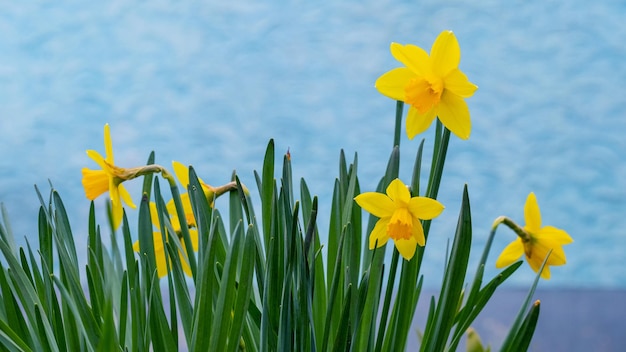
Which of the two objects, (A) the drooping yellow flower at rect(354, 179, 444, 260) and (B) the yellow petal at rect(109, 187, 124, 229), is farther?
(B) the yellow petal at rect(109, 187, 124, 229)

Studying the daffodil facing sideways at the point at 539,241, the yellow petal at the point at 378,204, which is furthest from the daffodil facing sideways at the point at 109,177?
the daffodil facing sideways at the point at 539,241

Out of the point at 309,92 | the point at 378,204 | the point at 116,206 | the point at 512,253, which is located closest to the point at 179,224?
the point at 116,206

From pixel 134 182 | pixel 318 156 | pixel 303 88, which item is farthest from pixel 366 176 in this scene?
pixel 134 182

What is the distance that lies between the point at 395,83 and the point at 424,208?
93 mm

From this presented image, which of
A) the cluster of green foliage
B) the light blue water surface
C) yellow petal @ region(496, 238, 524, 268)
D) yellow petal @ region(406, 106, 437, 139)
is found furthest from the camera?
the light blue water surface

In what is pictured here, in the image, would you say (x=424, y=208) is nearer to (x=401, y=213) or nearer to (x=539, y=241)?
(x=401, y=213)

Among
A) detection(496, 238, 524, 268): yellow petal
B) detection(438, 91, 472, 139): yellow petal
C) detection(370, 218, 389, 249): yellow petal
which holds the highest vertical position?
detection(438, 91, 472, 139): yellow petal

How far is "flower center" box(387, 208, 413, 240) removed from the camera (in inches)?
21.5

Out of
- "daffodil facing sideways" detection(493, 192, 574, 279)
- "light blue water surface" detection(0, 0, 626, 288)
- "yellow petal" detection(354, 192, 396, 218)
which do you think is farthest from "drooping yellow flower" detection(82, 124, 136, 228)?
"light blue water surface" detection(0, 0, 626, 288)

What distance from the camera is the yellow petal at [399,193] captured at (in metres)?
0.56

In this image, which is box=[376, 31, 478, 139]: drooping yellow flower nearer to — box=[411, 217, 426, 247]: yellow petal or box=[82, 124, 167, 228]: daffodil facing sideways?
box=[411, 217, 426, 247]: yellow petal

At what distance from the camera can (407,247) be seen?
0.55 meters

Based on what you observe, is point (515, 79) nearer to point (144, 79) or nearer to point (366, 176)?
point (366, 176)

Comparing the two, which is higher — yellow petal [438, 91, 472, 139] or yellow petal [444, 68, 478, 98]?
yellow petal [444, 68, 478, 98]
